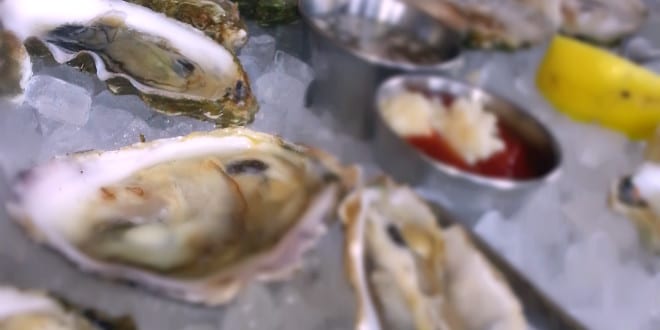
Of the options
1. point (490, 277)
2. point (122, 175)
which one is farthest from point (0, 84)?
point (490, 277)

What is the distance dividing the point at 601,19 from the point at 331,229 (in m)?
0.37

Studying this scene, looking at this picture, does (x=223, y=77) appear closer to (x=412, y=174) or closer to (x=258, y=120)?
(x=258, y=120)

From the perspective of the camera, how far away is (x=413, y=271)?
0.60 meters

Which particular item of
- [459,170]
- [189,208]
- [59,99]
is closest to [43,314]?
[189,208]

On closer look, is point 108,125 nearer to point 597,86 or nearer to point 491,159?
point 491,159

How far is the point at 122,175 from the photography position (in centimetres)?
65

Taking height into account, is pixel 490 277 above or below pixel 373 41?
below

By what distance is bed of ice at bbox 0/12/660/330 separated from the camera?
1.87 ft

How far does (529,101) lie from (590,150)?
82mm

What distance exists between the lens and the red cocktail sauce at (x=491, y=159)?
58 centimetres

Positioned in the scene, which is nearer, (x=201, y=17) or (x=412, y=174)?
(x=412, y=174)

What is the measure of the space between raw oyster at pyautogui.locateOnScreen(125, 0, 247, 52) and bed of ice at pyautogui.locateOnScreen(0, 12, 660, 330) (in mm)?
68

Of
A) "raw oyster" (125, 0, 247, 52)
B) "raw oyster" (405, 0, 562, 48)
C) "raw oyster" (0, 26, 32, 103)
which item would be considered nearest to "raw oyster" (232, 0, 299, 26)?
"raw oyster" (125, 0, 247, 52)

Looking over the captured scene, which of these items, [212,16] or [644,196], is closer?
[644,196]
